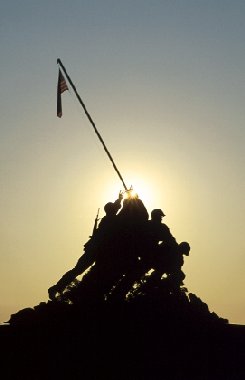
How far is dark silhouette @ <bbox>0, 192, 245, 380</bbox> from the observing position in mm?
11883

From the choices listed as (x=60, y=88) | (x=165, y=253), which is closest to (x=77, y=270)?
(x=165, y=253)

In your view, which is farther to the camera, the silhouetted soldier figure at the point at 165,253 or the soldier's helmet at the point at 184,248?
the soldier's helmet at the point at 184,248

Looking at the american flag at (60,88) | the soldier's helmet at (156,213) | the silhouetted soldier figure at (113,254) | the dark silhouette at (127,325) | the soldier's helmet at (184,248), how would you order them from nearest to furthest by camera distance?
the dark silhouette at (127,325), the silhouetted soldier figure at (113,254), the soldier's helmet at (184,248), the soldier's helmet at (156,213), the american flag at (60,88)

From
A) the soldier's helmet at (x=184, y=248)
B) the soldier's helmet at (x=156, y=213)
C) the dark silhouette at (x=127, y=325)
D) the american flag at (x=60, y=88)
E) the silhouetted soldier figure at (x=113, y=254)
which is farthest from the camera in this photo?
the american flag at (x=60, y=88)

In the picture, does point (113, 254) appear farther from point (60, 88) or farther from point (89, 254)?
point (60, 88)

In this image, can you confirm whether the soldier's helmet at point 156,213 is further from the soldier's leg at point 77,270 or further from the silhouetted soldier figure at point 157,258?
the soldier's leg at point 77,270

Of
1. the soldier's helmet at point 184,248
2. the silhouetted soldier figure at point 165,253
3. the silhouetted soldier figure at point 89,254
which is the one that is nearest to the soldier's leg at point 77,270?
the silhouetted soldier figure at point 89,254

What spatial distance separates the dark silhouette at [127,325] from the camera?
1188 centimetres

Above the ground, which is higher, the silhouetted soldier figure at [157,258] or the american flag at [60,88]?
the american flag at [60,88]

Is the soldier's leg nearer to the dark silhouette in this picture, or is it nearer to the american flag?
the dark silhouette


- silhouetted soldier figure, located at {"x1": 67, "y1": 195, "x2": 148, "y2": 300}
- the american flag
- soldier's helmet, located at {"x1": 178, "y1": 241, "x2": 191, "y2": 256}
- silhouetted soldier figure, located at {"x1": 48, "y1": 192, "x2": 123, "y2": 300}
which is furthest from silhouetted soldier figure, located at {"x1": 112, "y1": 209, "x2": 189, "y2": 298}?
the american flag

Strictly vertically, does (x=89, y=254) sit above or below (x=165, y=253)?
above

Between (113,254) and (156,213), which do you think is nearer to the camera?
(113,254)

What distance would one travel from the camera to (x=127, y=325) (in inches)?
498
